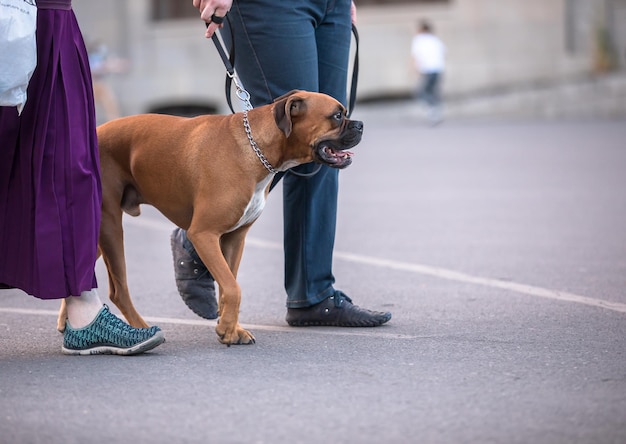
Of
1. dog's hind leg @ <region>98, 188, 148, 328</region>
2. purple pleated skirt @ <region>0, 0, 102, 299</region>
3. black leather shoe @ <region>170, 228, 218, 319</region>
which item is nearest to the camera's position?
purple pleated skirt @ <region>0, 0, 102, 299</region>

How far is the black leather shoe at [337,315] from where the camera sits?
5.43 meters

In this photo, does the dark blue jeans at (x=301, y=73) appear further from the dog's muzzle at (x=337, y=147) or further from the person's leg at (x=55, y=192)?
the person's leg at (x=55, y=192)

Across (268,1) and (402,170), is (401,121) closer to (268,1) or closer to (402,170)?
(402,170)

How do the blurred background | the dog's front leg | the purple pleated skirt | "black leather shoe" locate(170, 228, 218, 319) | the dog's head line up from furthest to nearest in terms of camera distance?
the blurred background < "black leather shoe" locate(170, 228, 218, 319) < the dog's head < the dog's front leg < the purple pleated skirt

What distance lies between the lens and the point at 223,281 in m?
4.92

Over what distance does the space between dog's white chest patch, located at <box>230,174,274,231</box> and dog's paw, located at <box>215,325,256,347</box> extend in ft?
1.39

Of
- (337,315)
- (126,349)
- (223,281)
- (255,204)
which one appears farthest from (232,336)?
(337,315)

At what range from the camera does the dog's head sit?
5.01 m

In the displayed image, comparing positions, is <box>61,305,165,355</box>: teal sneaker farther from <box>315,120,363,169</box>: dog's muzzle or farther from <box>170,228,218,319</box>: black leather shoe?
<box>315,120,363,169</box>: dog's muzzle

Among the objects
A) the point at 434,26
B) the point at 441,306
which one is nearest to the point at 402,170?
the point at 441,306

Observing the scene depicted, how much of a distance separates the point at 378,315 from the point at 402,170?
8.99 m

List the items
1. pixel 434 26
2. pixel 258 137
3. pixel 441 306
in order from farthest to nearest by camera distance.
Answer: pixel 434 26
pixel 441 306
pixel 258 137

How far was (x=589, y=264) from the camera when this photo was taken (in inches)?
287

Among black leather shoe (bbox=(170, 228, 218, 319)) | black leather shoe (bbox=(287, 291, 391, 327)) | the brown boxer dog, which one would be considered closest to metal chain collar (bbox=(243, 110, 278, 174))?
the brown boxer dog
